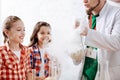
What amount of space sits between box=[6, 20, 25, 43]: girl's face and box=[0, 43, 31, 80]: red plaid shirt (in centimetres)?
6

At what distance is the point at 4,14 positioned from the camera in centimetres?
202

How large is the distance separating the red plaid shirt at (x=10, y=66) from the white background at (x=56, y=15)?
35cm

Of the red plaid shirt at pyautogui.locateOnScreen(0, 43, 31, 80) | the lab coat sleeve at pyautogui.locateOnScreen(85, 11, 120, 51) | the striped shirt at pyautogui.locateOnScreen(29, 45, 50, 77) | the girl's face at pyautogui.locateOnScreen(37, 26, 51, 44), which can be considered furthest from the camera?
the girl's face at pyautogui.locateOnScreen(37, 26, 51, 44)

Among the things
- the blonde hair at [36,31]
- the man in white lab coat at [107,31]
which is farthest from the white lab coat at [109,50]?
the blonde hair at [36,31]

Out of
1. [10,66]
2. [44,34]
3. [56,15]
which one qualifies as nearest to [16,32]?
[10,66]

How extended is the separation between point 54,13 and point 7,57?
597 millimetres

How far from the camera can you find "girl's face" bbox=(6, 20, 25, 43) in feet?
4.94

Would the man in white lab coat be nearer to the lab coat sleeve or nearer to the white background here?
the lab coat sleeve

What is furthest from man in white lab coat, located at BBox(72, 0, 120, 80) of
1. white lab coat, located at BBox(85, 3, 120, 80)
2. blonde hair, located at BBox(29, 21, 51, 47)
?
blonde hair, located at BBox(29, 21, 51, 47)

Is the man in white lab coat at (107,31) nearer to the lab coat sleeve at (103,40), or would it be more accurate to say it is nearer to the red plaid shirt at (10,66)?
the lab coat sleeve at (103,40)

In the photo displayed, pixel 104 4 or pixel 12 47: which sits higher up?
pixel 104 4

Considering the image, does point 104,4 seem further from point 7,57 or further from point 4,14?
point 4,14

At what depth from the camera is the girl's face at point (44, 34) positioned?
1.76 m

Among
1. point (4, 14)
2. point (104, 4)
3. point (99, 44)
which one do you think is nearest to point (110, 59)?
point (99, 44)
